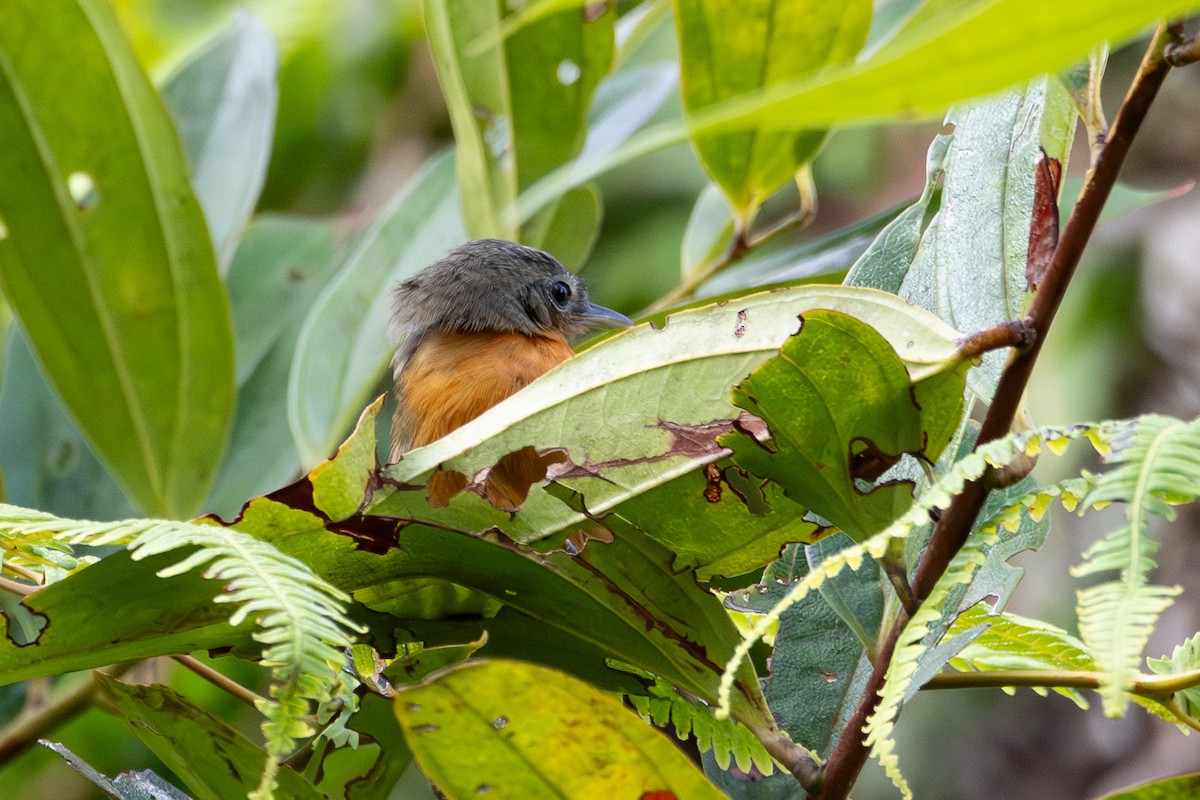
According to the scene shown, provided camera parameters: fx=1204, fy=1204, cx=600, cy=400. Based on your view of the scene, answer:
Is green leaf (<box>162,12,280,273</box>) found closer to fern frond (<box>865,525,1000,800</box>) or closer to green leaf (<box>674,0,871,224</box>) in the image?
green leaf (<box>674,0,871,224</box>)

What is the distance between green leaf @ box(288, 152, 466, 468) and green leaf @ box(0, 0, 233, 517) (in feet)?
0.55

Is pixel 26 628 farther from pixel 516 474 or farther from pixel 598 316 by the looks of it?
pixel 598 316

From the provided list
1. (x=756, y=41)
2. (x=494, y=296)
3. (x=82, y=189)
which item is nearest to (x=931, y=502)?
(x=756, y=41)

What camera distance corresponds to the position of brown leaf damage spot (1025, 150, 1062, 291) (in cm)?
118

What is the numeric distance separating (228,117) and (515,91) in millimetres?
820

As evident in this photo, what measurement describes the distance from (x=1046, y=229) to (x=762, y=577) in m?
0.47

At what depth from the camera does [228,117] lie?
2787 millimetres

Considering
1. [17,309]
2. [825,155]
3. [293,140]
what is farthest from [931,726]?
[17,309]

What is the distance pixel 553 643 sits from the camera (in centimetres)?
119

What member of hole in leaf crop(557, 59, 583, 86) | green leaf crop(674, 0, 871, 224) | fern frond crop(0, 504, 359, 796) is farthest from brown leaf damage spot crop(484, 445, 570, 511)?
hole in leaf crop(557, 59, 583, 86)

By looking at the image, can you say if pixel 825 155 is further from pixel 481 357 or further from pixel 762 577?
pixel 762 577

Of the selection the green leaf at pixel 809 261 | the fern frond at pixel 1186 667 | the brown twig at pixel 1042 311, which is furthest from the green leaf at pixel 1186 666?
the green leaf at pixel 809 261

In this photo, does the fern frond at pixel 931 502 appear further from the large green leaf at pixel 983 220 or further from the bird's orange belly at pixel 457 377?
the bird's orange belly at pixel 457 377

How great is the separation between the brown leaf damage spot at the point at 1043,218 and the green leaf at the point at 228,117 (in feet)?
6.02
